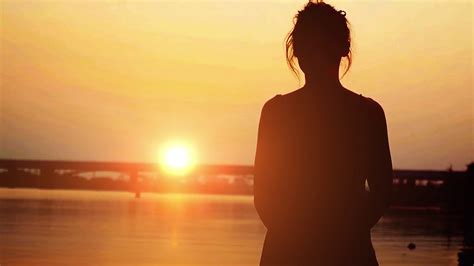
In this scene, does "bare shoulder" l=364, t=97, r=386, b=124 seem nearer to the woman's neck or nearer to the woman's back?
the woman's back

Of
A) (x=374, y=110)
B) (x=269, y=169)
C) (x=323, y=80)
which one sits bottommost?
(x=269, y=169)

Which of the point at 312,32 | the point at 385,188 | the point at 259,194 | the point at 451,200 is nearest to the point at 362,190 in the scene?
the point at 385,188

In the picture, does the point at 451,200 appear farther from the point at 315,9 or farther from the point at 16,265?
the point at 315,9

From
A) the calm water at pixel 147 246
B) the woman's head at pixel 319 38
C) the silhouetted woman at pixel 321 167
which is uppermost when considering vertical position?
the woman's head at pixel 319 38

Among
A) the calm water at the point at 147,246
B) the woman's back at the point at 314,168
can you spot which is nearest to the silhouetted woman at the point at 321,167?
the woman's back at the point at 314,168

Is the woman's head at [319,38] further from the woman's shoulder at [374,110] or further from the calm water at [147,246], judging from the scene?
the calm water at [147,246]

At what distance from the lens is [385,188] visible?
4.28m

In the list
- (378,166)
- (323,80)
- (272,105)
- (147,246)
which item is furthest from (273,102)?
(147,246)

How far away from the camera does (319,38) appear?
428 centimetres

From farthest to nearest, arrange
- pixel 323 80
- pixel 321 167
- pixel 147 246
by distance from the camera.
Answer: pixel 147 246
pixel 323 80
pixel 321 167

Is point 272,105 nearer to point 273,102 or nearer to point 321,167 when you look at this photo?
point 273,102

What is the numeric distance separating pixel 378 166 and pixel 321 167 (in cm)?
28

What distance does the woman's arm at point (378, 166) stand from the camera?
13.7ft

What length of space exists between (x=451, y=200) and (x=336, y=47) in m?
92.2
